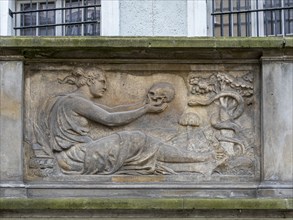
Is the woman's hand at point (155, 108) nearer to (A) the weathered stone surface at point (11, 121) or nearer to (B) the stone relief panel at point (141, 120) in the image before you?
(B) the stone relief panel at point (141, 120)

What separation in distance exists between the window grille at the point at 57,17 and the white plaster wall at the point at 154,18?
0.39 metres

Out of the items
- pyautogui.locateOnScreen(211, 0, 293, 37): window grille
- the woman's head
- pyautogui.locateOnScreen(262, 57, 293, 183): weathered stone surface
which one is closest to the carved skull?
the woman's head

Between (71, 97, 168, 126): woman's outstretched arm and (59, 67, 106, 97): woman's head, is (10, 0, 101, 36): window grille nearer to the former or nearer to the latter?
(59, 67, 106, 97): woman's head

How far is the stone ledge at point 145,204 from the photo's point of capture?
8875 millimetres

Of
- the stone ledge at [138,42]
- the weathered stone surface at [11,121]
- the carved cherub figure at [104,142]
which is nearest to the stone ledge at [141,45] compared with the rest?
the stone ledge at [138,42]

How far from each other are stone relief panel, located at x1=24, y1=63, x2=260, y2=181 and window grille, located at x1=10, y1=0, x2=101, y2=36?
1.69 metres

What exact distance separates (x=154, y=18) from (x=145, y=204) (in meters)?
2.55

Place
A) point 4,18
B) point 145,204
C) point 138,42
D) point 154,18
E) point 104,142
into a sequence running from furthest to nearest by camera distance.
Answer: point 4,18
point 154,18
point 104,142
point 138,42
point 145,204

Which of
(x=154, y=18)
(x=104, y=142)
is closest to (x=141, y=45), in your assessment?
(x=104, y=142)

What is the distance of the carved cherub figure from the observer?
9.22 meters

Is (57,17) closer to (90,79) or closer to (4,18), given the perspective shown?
(4,18)

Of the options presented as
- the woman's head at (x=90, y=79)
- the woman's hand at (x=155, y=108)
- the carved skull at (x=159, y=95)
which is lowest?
the woman's hand at (x=155, y=108)

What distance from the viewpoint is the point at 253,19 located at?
427 inches

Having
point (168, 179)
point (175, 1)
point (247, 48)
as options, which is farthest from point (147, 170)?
point (175, 1)
